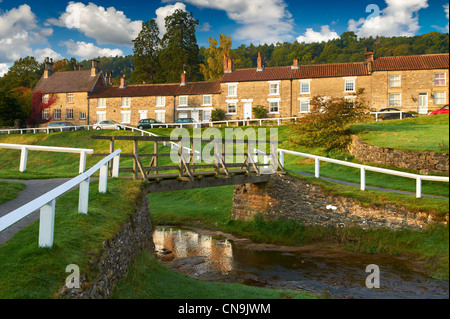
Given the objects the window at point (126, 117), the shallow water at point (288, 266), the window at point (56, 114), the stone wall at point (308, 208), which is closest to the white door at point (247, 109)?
the window at point (126, 117)

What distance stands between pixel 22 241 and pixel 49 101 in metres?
58.8

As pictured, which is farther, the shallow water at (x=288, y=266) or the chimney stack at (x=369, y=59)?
the chimney stack at (x=369, y=59)

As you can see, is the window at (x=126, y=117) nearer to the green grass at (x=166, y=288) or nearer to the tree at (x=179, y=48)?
the tree at (x=179, y=48)

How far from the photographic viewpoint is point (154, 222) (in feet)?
64.7

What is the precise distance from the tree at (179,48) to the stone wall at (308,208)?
50.8 metres

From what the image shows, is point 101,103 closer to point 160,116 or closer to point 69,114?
point 69,114

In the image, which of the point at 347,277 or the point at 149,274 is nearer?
the point at 149,274

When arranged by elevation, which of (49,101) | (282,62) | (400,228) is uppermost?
(282,62)

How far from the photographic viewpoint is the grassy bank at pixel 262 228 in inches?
510

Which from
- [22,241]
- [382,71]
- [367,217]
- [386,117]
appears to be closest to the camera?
[22,241]

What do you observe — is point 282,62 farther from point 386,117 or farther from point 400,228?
point 400,228

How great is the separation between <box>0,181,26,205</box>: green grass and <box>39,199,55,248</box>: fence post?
5370mm

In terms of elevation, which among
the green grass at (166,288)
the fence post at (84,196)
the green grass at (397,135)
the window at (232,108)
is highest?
the window at (232,108)
